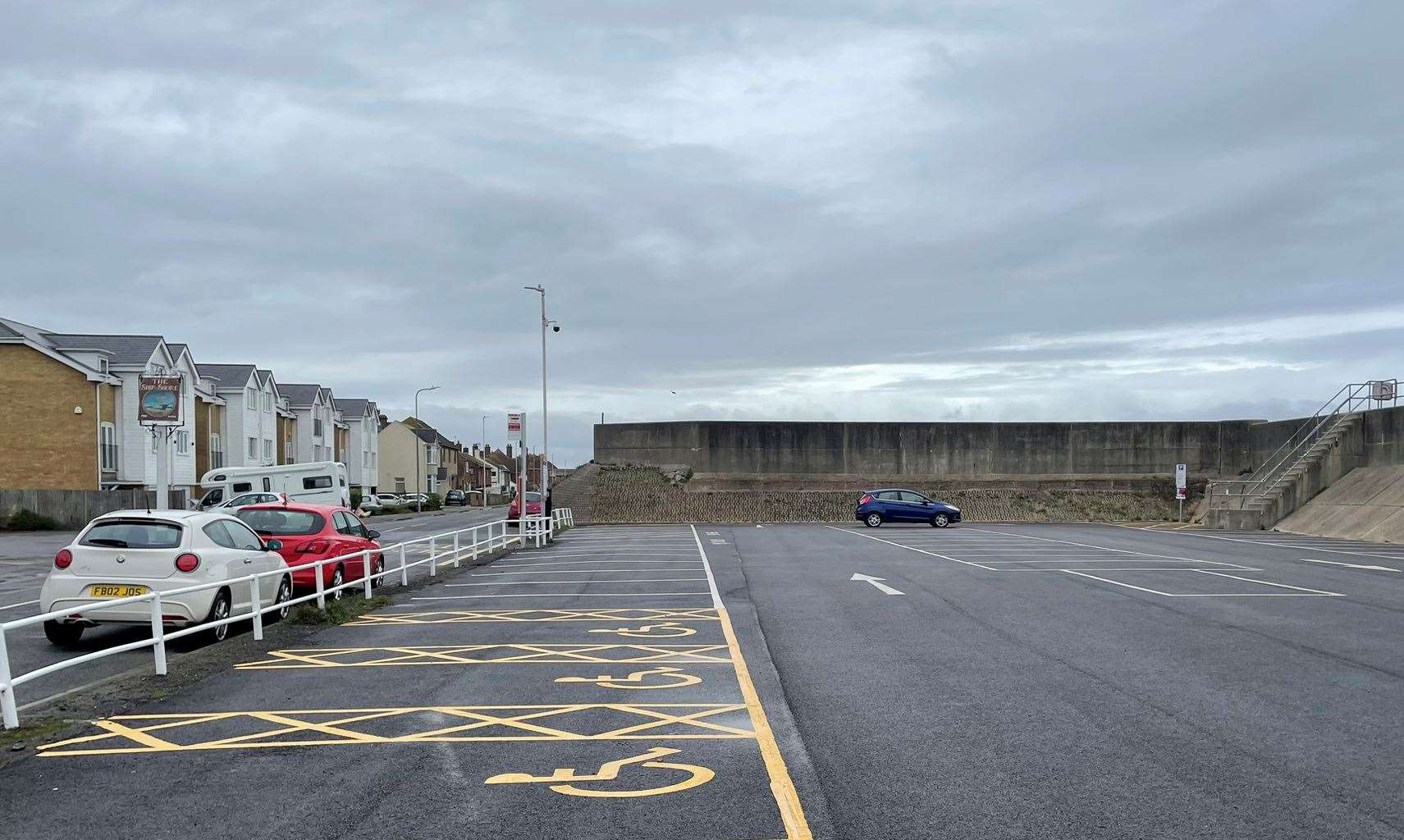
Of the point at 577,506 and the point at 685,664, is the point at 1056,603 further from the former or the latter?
the point at 577,506

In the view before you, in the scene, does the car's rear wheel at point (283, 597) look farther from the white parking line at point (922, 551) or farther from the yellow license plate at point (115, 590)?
the white parking line at point (922, 551)

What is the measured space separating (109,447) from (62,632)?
1815 inches

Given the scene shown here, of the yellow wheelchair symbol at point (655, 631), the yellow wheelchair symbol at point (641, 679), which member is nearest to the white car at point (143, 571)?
the yellow wheelchair symbol at point (655, 631)

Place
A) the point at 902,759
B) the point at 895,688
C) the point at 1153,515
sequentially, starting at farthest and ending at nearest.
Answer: the point at 1153,515 < the point at 895,688 < the point at 902,759

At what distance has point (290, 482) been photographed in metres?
38.2

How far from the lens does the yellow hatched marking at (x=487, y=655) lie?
11305mm

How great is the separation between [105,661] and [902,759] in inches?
357

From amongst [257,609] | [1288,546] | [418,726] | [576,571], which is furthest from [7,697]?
[1288,546]

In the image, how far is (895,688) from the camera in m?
9.55

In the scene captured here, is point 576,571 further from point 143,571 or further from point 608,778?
point 608,778

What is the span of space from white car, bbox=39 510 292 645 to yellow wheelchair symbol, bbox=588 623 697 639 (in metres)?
4.29

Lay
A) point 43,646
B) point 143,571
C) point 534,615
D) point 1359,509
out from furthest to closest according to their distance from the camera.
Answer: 1. point 1359,509
2. point 534,615
3. point 43,646
4. point 143,571

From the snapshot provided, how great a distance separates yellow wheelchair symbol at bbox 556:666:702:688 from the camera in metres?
9.89

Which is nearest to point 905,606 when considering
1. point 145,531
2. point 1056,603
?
point 1056,603
